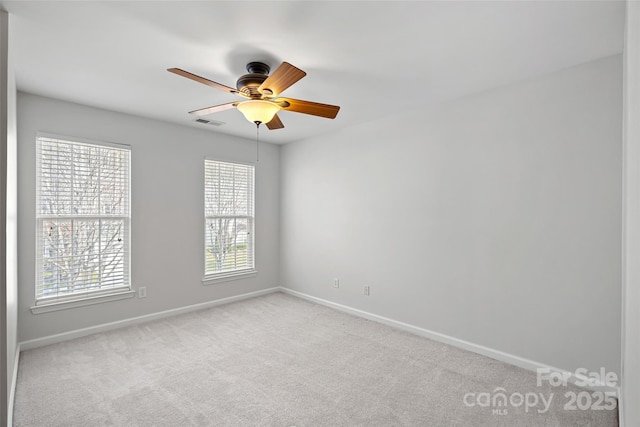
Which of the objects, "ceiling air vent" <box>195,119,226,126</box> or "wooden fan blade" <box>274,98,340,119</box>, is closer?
"wooden fan blade" <box>274,98,340,119</box>

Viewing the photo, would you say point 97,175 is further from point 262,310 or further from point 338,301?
point 338,301

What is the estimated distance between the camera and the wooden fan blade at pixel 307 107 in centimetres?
244

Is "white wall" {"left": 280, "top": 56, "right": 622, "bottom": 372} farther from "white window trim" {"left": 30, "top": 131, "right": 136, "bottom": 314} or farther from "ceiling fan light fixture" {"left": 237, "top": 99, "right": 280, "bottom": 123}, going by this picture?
"white window trim" {"left": 30, "top": 131, "right": 136, "bottom": 314}

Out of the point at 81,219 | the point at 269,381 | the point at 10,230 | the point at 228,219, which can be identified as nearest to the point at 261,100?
the point at 10,230

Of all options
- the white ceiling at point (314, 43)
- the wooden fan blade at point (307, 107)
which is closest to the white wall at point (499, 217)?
the white ceiling at point (314, 43)

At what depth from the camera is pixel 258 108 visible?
241 centimetres

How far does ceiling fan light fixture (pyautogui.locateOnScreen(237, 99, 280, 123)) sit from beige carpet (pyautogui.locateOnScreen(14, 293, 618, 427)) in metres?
2.12

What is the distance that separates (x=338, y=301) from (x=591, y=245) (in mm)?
2892

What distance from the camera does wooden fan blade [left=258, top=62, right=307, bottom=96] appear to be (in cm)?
193

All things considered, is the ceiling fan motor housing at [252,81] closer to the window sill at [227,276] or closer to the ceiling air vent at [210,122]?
the ceiling air vent at [210,122]

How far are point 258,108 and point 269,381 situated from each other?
2.16m

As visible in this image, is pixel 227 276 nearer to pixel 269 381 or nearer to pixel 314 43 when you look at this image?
pixel 269 381

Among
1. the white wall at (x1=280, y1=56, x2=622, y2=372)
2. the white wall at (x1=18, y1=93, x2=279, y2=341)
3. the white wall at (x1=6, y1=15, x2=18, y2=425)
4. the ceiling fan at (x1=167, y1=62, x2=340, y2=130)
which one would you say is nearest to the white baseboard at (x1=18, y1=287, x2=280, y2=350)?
the white wall at (x1=18, y1=93, x2=279, y2=341)

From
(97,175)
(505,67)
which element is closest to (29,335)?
(97,175)
